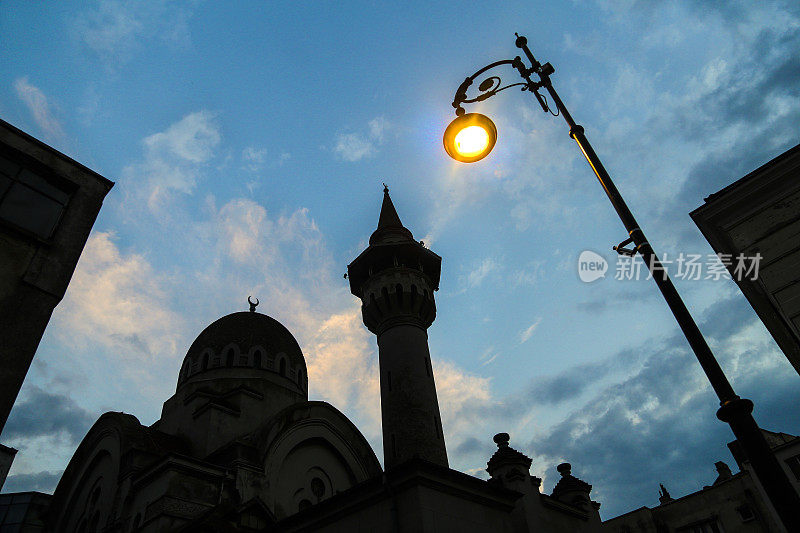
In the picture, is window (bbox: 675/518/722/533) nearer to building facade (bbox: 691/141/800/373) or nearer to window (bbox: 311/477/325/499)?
window (bbox: 311/477/325/499)

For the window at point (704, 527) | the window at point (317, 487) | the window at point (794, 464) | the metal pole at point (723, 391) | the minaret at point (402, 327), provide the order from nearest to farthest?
1. the metal pole at point (723, 391)
2. the minaret at point (402, 327)
3. the window at point (317, 487)
4. the window at point (794, 464)
5. the window at point (704, 527)

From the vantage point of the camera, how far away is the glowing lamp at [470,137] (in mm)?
6461

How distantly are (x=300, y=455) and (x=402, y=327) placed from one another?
639 centimetres

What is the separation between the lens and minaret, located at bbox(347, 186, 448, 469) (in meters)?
18.5

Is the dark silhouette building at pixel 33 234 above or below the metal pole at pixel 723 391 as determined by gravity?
above

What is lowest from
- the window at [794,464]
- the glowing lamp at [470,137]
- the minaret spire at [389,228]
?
the glowing lamp at [470,137]

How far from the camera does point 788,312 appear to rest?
8.69 metres

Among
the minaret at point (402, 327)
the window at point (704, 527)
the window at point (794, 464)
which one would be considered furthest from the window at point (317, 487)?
the window at point (794, 464)

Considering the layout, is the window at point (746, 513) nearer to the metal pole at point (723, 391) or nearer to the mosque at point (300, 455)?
the mosque at point (300, 455)

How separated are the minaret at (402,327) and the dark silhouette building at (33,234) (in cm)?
1214

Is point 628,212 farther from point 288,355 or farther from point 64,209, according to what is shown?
point 288,355

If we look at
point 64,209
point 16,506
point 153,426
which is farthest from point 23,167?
point 16,506

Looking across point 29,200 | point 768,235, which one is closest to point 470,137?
point 768,235

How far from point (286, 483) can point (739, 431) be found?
17.8 meters
